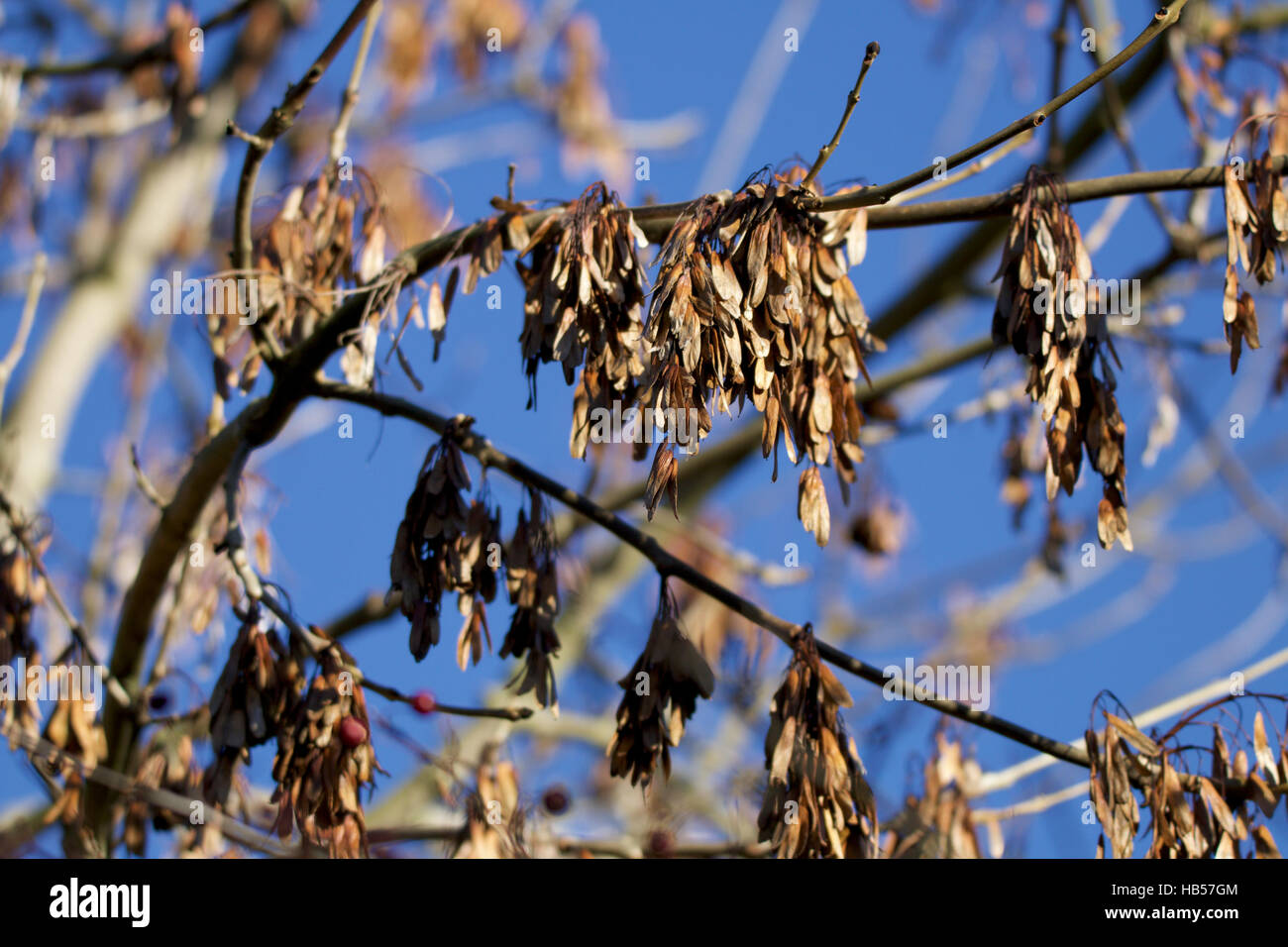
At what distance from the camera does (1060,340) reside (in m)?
2.73

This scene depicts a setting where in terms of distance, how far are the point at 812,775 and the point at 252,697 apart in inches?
47.9

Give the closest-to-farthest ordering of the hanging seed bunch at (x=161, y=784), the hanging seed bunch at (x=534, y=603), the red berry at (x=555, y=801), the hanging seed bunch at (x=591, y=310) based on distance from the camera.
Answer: the hanging seed bunch at (x=591, y=310), the hanging seed bunch at (x=534, y=603), the hanging seed bunch at (x=161, y=784), the red berry at (x=555, y=801)

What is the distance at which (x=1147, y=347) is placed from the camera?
17.2 ft

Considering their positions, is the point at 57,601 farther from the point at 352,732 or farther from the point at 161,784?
the point at 352,732

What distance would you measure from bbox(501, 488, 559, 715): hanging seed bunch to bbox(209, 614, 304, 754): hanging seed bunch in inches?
18.9

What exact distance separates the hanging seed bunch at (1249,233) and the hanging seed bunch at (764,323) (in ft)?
2.37

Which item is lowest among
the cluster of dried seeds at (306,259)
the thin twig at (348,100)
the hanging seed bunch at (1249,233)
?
the hanging seed bunch at (1249,233)

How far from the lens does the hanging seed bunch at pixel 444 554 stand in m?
2.97

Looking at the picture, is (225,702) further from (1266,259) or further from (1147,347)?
(1147,347)

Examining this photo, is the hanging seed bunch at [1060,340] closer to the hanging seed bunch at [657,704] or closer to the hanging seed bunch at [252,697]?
the hanging seed bunch at [657,704]

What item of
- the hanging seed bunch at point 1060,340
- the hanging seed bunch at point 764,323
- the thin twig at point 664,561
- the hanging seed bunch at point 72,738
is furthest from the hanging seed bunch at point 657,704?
the hanging seed bunch at point 72,738

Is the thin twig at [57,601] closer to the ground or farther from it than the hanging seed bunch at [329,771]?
farther from it

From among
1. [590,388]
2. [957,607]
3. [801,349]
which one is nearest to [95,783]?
[590,388]
